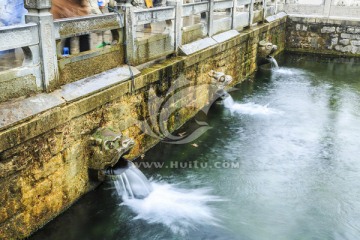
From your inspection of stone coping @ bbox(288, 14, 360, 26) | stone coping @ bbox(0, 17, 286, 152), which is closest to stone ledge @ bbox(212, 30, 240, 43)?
stone coping @ bbox(0, 17, 286, 152)

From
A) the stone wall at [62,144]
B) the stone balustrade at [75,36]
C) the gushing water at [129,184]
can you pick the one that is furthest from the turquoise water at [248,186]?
the stone balustrade at [75,36]

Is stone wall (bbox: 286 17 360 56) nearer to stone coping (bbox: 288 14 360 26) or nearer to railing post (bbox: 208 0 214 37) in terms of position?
stone coping (bbox: 288 14 360 26)

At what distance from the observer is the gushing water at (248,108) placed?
10719 millimetres

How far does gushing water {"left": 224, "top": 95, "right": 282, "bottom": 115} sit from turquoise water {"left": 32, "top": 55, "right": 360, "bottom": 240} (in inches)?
1.1

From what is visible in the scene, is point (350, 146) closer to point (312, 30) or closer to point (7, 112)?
point (7, 112)

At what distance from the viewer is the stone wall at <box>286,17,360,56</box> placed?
17.8 metres

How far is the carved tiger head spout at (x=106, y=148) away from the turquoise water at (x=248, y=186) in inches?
27.0

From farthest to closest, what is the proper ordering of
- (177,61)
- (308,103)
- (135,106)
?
(308,103), (177,61), (135,106)

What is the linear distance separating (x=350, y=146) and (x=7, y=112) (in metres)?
7.15

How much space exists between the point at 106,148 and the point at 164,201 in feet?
4.50

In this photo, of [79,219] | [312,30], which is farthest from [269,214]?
[312,30]

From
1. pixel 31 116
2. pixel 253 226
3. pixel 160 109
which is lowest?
pixel 253 226

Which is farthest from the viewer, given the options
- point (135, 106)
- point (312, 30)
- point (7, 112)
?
point (312, 30)

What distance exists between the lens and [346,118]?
34.2 feet
